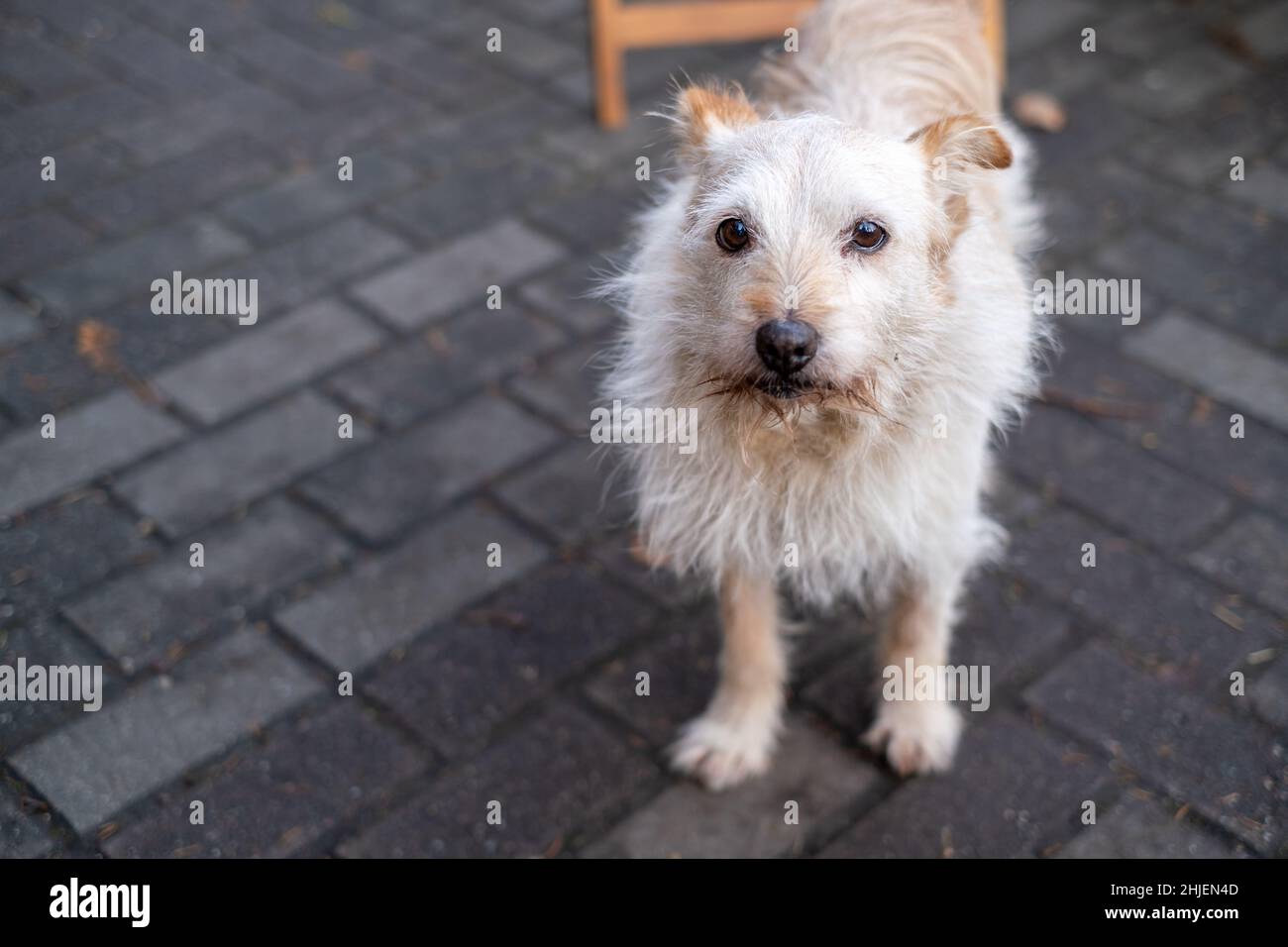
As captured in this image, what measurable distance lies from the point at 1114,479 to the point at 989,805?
128 cm

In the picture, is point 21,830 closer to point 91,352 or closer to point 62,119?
point 91,352

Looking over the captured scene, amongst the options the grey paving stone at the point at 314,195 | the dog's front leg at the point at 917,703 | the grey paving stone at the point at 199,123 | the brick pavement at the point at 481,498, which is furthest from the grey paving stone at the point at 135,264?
the dog's front leg at the point at 917,703

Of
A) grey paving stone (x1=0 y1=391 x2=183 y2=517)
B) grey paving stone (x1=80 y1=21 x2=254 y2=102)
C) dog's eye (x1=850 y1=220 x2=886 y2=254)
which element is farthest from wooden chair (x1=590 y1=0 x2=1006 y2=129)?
dog's eye (x1=850 y1=220 x2=886 y2=254)

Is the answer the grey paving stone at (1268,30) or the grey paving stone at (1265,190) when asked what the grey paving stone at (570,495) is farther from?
the grey paving stone at (1268,30)

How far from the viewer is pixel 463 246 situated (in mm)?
4793

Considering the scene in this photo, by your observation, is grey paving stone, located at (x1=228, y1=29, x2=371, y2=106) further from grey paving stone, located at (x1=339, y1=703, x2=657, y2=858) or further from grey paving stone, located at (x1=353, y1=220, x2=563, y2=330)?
grey paving stone, located at (x1=339, y1=703, x2=657, y2=858)

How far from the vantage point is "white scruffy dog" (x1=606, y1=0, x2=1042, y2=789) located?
2.48 m

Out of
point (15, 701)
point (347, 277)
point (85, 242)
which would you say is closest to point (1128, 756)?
point (15, 701)

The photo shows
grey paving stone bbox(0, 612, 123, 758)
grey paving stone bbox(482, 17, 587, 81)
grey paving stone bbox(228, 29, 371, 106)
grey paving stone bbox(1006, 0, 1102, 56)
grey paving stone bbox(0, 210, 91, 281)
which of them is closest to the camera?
grey paving stone bbox(0, 612, 123, 758)

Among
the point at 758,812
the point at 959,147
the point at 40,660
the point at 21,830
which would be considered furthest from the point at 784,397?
the point at 40,660

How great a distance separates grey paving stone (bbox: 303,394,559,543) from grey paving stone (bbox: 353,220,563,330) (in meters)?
0.55

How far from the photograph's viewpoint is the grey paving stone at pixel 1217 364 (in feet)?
13.5

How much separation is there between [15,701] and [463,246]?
2.31 meters

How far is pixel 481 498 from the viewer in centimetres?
388
